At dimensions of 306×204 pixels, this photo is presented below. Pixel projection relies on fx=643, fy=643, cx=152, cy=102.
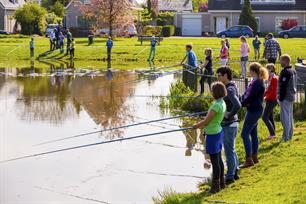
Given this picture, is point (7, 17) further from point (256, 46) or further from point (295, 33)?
point (256, 46)

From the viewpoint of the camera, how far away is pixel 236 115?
9.98 metres

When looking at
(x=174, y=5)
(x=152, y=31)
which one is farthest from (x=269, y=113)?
(x=174, y=5)

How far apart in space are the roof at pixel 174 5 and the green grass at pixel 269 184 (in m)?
71.0

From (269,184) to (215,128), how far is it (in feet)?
3.86

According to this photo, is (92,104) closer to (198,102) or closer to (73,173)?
(198,102)

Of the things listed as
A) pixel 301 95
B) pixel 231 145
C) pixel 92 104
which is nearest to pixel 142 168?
pixel 231 145

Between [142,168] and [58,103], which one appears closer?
[142,168]

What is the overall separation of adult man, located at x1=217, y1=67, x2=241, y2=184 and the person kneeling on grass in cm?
43

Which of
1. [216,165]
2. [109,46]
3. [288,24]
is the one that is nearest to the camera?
[216,165]

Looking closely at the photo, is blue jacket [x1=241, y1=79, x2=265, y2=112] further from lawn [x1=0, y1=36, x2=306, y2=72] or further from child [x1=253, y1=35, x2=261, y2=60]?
child [x1=253, y1=35, x2=261, y2=60]

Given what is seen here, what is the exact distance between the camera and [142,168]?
11398 millimetres

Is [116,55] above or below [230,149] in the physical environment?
above

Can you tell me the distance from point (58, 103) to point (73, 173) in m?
8.34

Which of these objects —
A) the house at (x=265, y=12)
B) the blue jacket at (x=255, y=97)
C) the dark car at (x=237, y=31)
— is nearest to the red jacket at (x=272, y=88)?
the blue jacket at (x=255, y=97)
